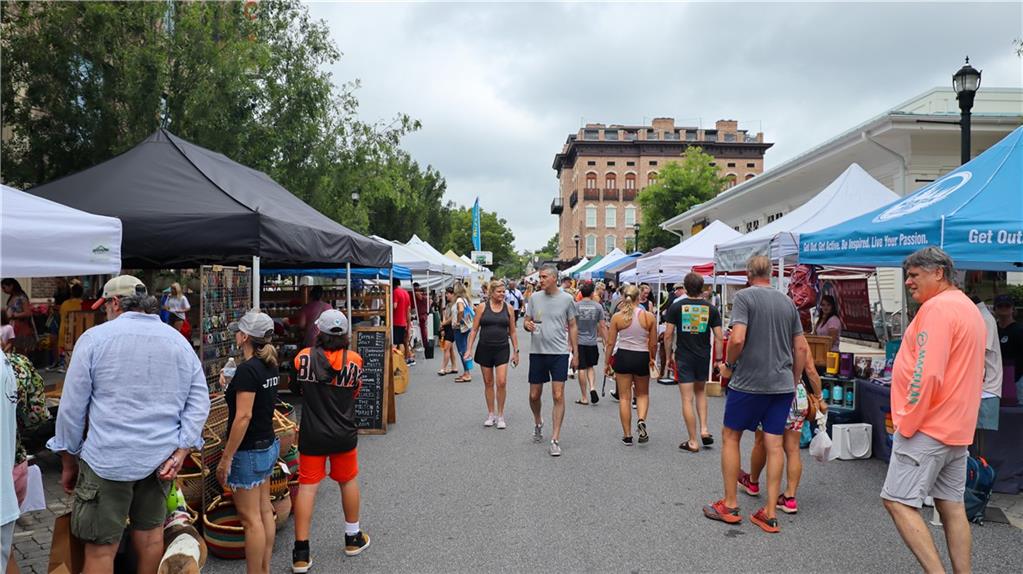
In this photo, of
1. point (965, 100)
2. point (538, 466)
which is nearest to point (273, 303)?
point (538, 466)

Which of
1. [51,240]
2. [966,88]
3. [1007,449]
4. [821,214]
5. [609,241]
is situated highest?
[609,241]

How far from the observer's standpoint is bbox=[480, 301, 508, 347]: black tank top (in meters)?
7.69

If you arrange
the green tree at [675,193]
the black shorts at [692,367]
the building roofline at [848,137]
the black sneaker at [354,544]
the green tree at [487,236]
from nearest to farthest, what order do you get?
1. the black sneaker at [354,544]
2. the black shorts at [692,367]
3. the building roofline at [848,137]
4. the green tree at [675,193]
5. the green tree at [487,236]

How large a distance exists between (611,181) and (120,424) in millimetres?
69154

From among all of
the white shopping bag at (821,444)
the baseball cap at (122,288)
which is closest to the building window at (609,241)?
the white shopping bag at (821,444)

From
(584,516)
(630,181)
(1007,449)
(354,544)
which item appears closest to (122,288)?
(354,544)

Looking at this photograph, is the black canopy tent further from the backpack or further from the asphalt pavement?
the backpack

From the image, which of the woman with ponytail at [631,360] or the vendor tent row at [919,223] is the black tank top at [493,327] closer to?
the woman with ponytail at [631,360]

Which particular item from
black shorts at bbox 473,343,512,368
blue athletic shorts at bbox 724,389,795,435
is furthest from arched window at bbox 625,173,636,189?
blue athletic shorts at bbox 724,389,795,435

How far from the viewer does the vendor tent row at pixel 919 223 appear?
16.5ft

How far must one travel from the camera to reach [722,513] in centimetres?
479

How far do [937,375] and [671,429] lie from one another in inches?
187

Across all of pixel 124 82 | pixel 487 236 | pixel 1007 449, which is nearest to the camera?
pixel 1007 449

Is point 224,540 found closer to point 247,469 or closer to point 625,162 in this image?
point 247,469
